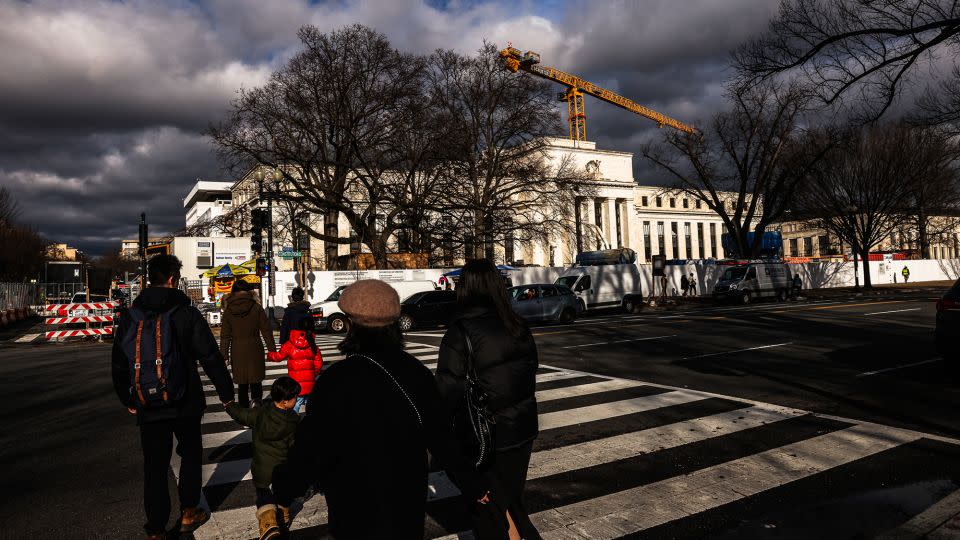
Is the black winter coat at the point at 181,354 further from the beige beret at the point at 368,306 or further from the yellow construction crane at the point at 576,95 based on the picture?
the yellow construction crane at the point at 576,95

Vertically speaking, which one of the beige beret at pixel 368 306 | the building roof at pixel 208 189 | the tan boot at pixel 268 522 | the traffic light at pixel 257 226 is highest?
the building roof at pixel 208 189

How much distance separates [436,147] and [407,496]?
30426mm

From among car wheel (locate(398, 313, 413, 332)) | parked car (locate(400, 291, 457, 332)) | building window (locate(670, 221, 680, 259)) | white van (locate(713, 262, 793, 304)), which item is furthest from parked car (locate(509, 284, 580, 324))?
building window (locate(670, 221, 680, 259))

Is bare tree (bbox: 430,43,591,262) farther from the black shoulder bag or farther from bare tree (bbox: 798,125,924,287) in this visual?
the black shoulder bag

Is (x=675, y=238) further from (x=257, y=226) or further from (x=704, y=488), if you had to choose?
(x=704, y=488)

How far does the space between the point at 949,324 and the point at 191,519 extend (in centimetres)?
1035

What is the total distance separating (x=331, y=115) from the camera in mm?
29891

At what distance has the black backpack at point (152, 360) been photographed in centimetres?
370

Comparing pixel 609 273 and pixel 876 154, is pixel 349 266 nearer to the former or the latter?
pixel 609 273

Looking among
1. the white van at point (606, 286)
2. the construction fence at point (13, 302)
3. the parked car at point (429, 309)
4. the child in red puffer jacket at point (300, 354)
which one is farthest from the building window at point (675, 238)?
the child in red puffer jacket at point (300, 354)

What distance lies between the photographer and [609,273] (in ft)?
94.5

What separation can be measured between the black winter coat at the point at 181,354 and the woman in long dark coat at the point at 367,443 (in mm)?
2062

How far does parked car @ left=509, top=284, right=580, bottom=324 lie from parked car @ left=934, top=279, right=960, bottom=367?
13399 mm

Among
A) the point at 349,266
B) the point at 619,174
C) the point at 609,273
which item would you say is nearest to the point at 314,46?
the point at 349,266
